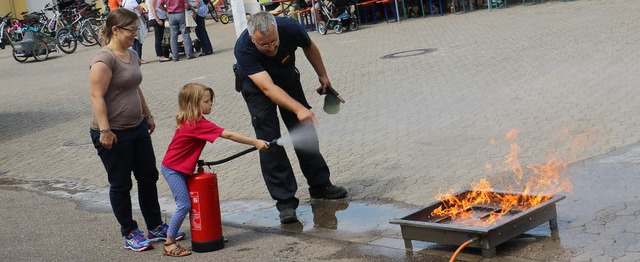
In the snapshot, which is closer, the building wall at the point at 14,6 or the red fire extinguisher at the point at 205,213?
the red fire extinguisher at the point at 205,213

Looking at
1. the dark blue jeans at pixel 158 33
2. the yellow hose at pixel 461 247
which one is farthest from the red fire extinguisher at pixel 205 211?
the dark blue jeans at pixel 158 33

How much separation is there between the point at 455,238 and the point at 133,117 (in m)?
2.46

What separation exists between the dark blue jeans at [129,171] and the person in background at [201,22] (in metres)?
13.7

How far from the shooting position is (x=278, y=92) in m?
6.94

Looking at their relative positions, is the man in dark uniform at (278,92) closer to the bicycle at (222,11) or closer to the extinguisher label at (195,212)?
the extinguisher label at (195,212)

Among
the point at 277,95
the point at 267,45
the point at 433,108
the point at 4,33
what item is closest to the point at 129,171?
the point at 277,95

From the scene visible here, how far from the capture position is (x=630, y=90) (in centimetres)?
1029

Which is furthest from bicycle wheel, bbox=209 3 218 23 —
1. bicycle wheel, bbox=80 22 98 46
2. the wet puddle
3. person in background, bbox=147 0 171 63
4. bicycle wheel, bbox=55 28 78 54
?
the wet puddle

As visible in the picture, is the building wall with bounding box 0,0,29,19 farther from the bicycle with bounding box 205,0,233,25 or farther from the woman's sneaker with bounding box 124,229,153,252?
the woman's sneaker with bounding box 124,229,153,252

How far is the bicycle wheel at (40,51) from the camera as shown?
2578cm

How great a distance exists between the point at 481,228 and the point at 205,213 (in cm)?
200

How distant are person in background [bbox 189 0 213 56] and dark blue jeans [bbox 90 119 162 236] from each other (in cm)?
1372

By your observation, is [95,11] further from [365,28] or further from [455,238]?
[455,238]

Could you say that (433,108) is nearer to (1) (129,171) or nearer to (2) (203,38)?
(1) (129,171)
